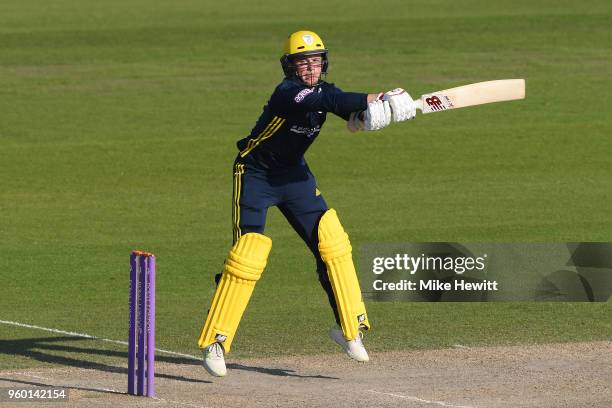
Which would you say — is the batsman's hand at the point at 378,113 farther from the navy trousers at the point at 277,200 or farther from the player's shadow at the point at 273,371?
the player's shadow at the point at 273,371

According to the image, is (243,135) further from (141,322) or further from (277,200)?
(141,322)

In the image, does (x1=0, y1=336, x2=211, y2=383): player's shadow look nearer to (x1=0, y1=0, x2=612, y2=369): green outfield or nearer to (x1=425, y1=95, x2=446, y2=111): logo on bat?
(x1=0, y1=0, x2=612, y2=369): green outfield

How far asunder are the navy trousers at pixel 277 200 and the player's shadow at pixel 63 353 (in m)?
1.02

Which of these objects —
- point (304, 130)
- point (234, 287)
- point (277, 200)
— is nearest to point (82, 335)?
point (234, 287)

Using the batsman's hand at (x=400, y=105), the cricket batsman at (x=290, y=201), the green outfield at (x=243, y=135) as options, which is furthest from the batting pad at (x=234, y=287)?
the batsman's hand at (x=400, y=105)

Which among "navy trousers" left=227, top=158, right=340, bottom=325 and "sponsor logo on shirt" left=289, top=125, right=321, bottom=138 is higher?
"sponsor logo on shirt" left=289, top=125, right=321, bottom=138

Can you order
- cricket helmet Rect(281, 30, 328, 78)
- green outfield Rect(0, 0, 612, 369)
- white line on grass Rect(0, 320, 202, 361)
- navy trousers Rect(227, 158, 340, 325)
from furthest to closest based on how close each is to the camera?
green outfield Rect(0, 0, 612, 369) < white line on grass Rect(0, 320, 202, 361) < navy trousers Rect(227, 158, 340, 325) < cricket helmet Rect(281, 30, 328, 78)

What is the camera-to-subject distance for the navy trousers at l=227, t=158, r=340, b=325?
9977mm

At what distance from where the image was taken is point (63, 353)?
35.4 feet

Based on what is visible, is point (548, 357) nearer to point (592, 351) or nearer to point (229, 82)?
point (592, 351)

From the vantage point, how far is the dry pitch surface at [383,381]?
9.14 m

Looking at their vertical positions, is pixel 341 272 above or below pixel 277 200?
below

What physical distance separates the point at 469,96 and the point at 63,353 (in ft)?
10.6

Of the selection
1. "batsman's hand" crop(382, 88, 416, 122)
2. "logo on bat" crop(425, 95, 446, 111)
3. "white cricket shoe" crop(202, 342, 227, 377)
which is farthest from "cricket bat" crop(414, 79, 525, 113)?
"white cricket shoe" crop(202, 342, 227, 377)
